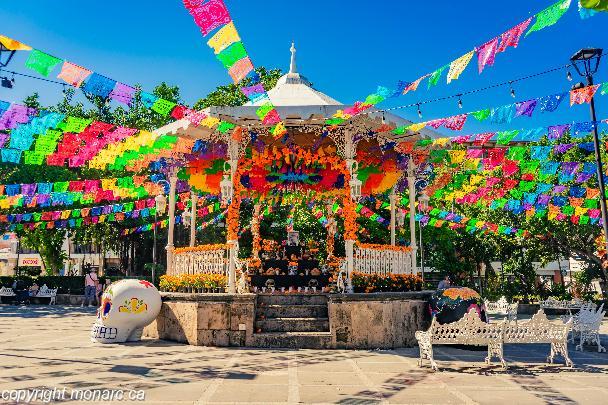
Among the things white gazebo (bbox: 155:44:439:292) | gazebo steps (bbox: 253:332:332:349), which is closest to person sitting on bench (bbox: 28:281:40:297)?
white gazebo (bbox: 155:44:439:292)

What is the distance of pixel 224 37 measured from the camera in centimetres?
888

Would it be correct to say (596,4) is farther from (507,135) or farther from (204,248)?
(204,248)

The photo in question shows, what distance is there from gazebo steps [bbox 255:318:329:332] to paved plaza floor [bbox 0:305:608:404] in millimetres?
839

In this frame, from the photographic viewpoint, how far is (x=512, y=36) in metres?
8.23

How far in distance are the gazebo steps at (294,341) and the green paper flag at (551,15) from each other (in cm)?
720

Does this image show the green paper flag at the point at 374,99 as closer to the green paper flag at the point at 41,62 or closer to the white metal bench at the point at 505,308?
the green paper flag at the point at 41,62

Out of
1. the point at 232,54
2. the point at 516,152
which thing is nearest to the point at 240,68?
the point at 232,54

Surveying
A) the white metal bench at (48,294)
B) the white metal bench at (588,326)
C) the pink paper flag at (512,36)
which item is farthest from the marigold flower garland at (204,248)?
the white metal bench at (48,294)

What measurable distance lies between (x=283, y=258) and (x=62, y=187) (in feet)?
26.8

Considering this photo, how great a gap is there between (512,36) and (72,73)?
8.12 meters

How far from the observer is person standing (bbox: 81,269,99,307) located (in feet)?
83.3

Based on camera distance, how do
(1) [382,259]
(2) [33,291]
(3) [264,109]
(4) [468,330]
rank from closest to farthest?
1. (4) [468,330]
2. (3) [264,109]
3. (1) [382,259]
4. (2) [33,291]

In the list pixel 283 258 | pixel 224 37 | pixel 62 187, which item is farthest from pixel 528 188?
pixel 62 187

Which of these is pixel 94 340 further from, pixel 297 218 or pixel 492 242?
pixel 492 242
